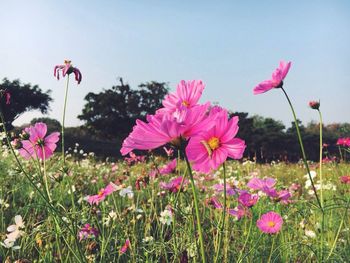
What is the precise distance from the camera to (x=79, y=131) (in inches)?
1225

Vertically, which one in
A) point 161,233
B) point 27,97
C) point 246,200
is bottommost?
point 161,233

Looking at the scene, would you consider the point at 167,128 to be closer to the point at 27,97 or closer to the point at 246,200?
the point at 246,200

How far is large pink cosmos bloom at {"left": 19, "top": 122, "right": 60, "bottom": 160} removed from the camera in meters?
1.43

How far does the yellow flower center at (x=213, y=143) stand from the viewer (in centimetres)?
87

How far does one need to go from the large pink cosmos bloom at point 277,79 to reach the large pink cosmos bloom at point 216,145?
1.51ft

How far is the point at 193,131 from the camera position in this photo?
0.76m

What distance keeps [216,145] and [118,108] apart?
97.0 feet

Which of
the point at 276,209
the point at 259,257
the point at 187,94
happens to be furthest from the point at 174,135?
the point at 276,209

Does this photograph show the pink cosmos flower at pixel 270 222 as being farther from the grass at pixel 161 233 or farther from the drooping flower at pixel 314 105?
the drooping flower at pixel 314 105

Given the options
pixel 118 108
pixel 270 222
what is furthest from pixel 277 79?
pixel 118 108

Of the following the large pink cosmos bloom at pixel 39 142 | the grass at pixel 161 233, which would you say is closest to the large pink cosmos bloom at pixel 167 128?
the grass at pixel 161 233

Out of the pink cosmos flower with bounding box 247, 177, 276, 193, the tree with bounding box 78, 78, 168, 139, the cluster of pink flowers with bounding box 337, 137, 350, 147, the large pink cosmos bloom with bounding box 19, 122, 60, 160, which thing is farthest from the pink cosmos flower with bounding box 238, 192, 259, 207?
the tree with bounding box 78, 78, 168, 139

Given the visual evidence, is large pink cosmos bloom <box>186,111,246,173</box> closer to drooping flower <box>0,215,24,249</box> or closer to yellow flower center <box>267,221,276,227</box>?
yellow flower center <box>267,221,276,227</box>

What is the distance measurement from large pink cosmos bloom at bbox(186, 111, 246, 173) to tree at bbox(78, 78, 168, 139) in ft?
92.4
